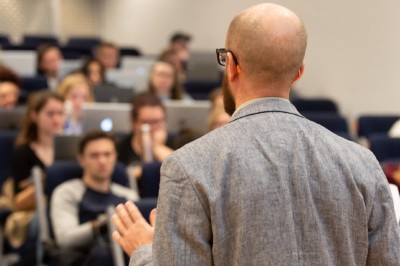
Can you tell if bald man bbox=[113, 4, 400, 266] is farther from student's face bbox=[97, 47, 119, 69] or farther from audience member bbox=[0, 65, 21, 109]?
student's face bbox=[97, 47, 119, 69]

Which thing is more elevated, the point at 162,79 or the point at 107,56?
the point at 162,79

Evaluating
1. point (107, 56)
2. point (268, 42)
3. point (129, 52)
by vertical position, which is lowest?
point (129, 52)

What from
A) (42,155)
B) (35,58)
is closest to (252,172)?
(42,155)

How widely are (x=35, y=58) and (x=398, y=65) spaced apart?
14.1 feet

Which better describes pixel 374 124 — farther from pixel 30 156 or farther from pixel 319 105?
pixel 30 156

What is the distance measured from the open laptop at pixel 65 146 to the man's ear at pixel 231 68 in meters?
3.27

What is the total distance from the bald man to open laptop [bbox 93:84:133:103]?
17.6 feet

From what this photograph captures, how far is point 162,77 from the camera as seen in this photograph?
6.60 m

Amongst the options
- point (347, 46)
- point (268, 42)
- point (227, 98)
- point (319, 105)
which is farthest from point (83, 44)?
point (268, 42)

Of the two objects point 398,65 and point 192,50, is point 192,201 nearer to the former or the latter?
point 398,65

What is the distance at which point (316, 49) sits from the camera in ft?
25.5

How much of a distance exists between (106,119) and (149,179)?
61.1 inches

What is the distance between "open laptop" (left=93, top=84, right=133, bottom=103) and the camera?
271 inches

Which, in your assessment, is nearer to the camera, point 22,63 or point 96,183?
point 96,183
